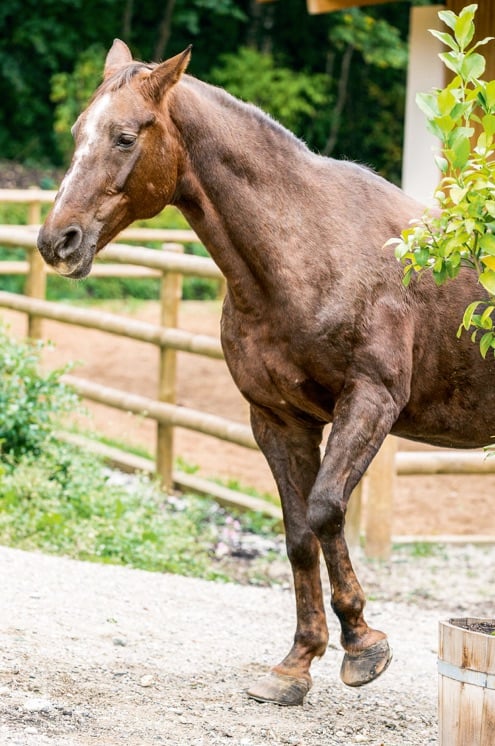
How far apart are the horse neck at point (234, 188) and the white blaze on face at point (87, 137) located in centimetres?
25

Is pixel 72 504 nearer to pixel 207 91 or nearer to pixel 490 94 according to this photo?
pixel 207 91

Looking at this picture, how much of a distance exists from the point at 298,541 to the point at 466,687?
108cm

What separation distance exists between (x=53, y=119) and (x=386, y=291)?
51.3ft

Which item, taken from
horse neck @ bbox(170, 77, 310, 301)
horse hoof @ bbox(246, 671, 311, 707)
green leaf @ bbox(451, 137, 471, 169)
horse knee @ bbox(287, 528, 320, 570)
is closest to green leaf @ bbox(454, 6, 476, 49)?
green leaf @ bbox(451, 137, 471, 169)

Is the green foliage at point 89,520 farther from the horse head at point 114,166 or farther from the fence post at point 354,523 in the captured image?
the horse head at point 114,166

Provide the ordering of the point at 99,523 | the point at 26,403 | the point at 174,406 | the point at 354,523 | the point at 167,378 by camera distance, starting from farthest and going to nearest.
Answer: the point at 167,378, the point at 174,406, the point at 26,403, the point at 354,523, the point at 99,523

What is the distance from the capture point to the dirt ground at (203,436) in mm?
8234

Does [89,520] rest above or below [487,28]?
below

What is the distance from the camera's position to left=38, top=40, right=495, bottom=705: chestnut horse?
345 cm

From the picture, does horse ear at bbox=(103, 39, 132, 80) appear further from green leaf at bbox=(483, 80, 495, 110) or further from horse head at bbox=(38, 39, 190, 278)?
green leaf at bbox=(483, 80, 495, 110)

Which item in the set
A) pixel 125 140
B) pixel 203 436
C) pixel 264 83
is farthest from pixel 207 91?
pixel 264 83

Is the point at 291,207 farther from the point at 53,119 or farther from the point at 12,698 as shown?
the point at 53,119

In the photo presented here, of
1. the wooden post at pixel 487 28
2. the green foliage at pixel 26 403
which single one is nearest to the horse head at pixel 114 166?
the wooden post at pixel 487 28

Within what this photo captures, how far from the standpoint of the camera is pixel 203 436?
1012cm
